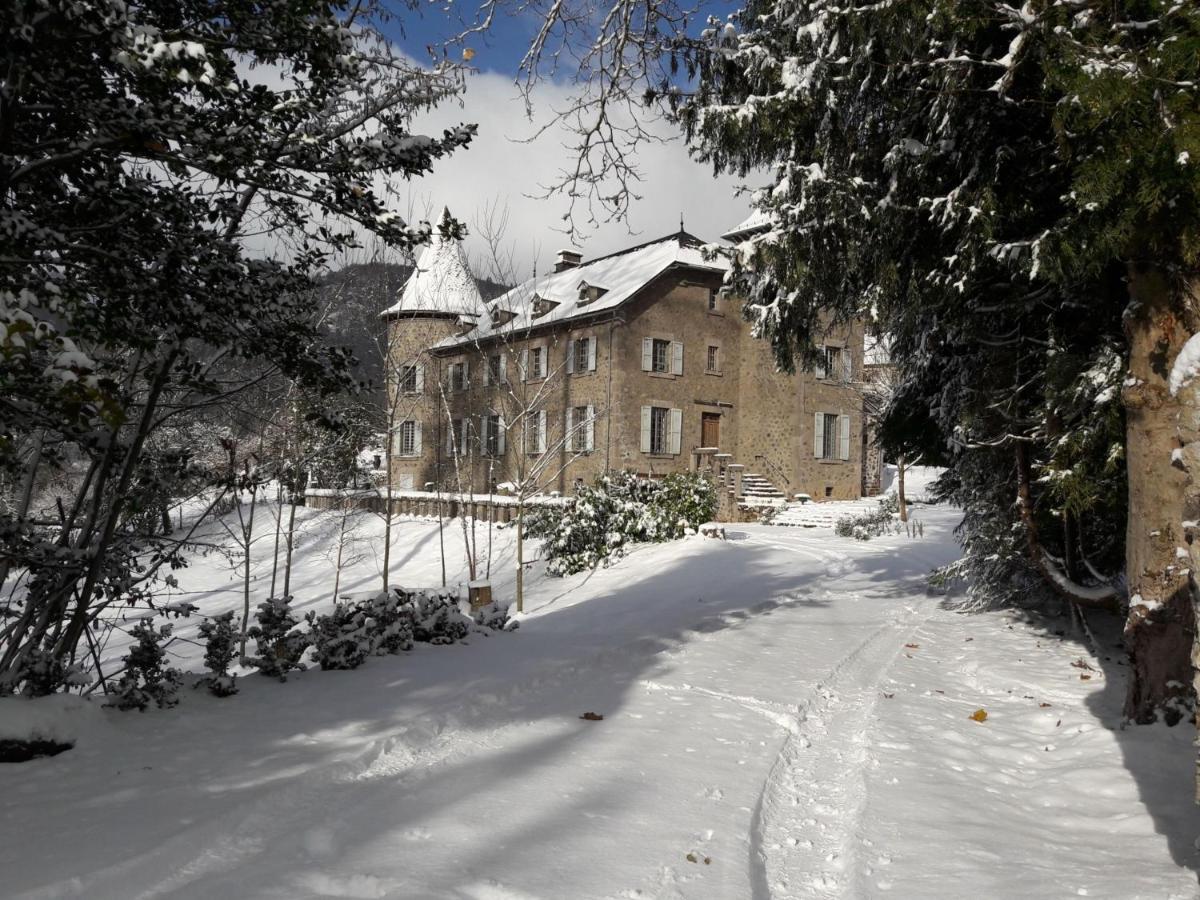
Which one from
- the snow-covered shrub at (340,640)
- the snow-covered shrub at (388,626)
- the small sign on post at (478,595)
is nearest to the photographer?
the snow-covered shrub at (340,640)

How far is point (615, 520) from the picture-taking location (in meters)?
17.3

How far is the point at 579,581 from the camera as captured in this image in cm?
1573

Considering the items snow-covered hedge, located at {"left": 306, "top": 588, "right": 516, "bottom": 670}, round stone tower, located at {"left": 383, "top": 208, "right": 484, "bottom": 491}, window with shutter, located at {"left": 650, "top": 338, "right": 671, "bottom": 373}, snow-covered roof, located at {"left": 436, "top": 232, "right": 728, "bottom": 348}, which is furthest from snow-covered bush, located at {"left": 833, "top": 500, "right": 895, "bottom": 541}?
snow-covered hedge, located at {"left": 306, "top": 588, "right": 516, "bottom": 670}

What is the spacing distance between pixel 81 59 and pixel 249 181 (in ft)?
2.39

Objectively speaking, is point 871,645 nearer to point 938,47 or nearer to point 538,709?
point 538,709

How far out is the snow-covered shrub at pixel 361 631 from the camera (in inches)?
232

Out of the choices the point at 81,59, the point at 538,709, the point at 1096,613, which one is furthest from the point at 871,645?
the point at 81,59

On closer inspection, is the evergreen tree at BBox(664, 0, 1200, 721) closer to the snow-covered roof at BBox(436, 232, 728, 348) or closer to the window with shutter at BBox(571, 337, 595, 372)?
the snow-covered roof at BBox(436, 232, 728, 348)

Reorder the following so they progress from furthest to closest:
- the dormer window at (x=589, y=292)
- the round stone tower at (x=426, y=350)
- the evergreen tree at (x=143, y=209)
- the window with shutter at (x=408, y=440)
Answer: the window with shutter at (x=408, y=440) → the dormer window at (x=589, y=292) → the round stone tower at (x=426, y=350) → the evergreen tree at (x=143, y=209)

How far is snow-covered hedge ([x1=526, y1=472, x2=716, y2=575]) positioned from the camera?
17078 mm

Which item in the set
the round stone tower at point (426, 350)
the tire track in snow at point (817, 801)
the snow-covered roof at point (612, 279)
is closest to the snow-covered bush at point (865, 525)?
the snow-covered roof at point (612, 279)

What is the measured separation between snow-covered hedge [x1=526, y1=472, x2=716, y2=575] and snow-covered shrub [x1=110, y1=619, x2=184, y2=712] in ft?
39.9

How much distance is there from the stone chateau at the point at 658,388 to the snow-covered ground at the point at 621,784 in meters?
19.0

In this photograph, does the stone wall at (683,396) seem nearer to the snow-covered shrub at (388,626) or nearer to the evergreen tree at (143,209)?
the snow-covered shrub at (388,626)
